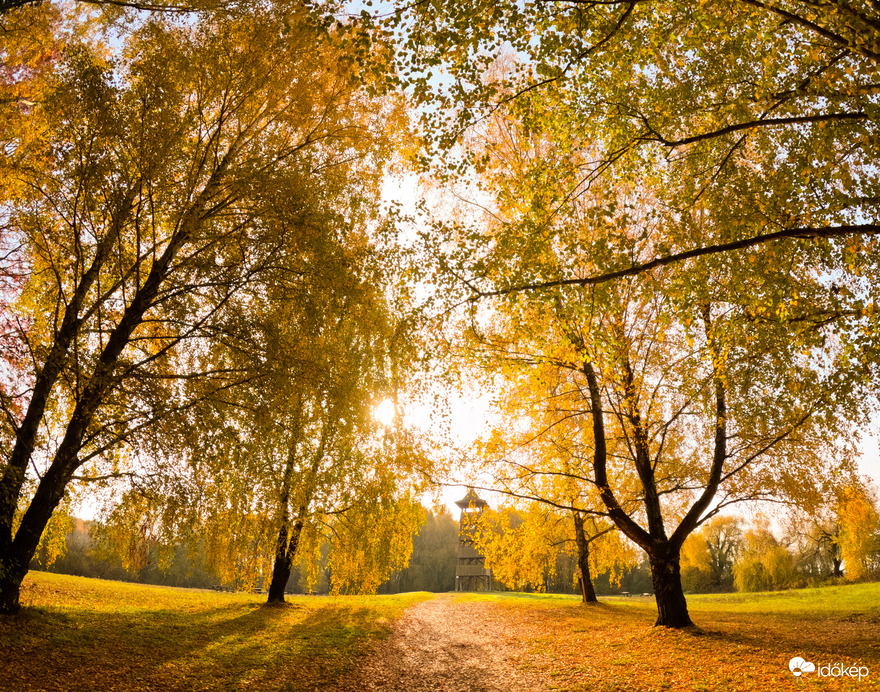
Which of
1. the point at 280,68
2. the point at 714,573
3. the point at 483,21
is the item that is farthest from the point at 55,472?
the point at 714,573

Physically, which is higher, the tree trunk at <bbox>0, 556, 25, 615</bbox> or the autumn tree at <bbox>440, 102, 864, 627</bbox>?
the autumn tree at <bbox>440, 102, 864, 627</bbox>

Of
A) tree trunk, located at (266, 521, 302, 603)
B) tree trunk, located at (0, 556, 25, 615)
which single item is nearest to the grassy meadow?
tree trunk, located at (0, 556, 25, 615)

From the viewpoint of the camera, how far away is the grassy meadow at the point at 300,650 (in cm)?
639

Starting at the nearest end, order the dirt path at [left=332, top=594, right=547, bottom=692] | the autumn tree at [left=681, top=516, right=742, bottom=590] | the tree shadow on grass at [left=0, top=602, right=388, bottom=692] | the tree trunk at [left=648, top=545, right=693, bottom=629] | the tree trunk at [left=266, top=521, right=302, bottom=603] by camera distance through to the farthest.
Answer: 1. the tree shadow on grass at [left=0, top=602, right=388, bottom=692]
2. the dirt path at [left=332, top=594, right=547, bottom=692]
3. the tree trunk at [left=648, top=545, right=693, bottom=629]
4. the tree trunk at [left=266, top=521, right=302, bottom=603]
5. the autumn tree at [left=681, top=516, right=742, bottom=590]

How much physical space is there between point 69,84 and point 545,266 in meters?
7.82

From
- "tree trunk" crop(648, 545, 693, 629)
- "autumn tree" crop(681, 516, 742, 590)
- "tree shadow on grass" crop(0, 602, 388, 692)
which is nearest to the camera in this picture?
"tree shadow on grass" crop(0, 602, 388, 692)

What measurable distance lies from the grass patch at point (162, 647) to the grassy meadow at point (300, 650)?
0.02 meters

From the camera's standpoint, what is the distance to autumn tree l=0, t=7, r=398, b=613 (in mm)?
7137

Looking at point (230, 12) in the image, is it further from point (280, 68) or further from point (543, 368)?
point (543, 368)

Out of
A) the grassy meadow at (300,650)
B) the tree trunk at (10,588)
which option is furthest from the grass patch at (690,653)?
the tree trunk at (10,588)

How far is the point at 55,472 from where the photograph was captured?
24.6ft

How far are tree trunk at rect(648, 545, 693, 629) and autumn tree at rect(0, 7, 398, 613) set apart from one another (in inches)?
399

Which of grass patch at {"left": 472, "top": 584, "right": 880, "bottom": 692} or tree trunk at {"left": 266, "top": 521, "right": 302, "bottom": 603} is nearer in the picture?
grass patch at {"left": 472, "top": 584, "right": 880, "bottom": 692}

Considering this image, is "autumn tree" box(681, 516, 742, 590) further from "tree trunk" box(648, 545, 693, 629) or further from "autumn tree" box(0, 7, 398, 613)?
"autumn tree" box(0, 7, 398, 613)
